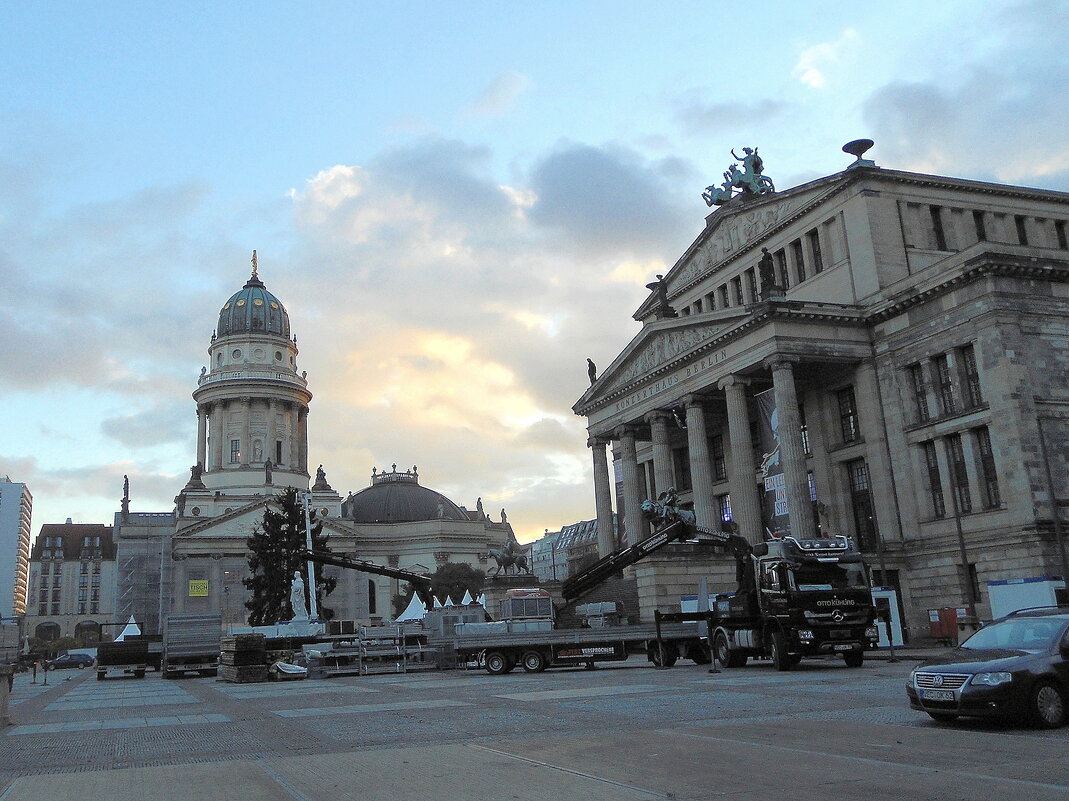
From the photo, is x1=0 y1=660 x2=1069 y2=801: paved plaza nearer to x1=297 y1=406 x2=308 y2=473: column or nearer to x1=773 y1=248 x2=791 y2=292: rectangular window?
x1=773 y1=248 x2=791 y2=292: rectangular window

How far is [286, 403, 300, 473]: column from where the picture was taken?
392 ft

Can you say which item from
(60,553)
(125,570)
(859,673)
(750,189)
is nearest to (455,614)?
(859,673)

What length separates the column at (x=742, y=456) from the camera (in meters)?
48.0

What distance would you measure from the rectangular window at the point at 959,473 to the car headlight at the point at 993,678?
31156 mm

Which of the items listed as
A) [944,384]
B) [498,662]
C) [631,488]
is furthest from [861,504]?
[498,662]

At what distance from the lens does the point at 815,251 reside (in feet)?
172

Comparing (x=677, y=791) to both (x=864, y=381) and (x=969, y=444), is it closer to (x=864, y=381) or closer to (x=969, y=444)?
(x=969, y=444)

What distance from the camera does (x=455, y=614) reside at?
4228cm

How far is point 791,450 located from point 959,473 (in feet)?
23.7

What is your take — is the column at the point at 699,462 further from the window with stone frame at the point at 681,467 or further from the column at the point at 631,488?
the window with stone frame at the point at 681,467

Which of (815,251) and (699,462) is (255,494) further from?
(815,251)

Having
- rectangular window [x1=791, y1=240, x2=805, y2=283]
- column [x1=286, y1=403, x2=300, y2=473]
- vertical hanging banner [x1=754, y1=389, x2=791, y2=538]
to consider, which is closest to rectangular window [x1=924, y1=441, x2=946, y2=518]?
vertical hanging banner [x1=754, y1=389, x2=791, y2=538]

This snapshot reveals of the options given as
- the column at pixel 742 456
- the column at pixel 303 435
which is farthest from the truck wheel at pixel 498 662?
the column at pixel 303 435

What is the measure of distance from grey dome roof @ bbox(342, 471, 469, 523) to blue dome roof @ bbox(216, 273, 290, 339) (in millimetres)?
28098
